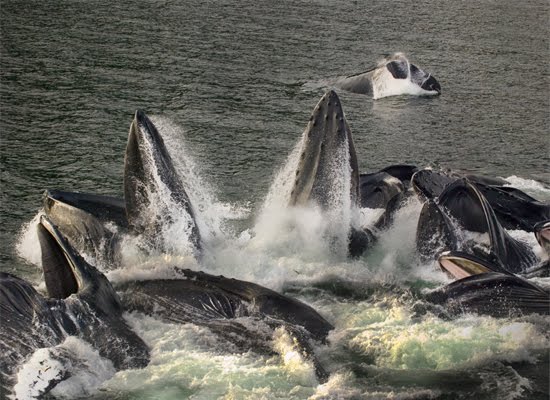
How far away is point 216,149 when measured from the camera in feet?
72.0

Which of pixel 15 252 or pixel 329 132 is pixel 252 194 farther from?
pixel 15 252

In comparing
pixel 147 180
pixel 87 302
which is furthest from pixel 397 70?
pixel 87 302

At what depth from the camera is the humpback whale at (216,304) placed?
11945 millimetres

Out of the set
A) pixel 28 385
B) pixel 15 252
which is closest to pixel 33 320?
pixel 28 385

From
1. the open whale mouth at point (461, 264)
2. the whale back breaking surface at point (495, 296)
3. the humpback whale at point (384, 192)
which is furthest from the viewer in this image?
the humpback whale at point (384, 192)

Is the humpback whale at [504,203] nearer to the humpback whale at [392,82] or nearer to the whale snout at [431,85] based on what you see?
the humpback whale at [392,82]

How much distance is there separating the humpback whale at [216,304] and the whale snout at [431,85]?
16937 millimetres

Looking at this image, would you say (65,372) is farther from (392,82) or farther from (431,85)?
(431,85)

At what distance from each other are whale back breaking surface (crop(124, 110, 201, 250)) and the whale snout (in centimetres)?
1534

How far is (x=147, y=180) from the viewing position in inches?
567

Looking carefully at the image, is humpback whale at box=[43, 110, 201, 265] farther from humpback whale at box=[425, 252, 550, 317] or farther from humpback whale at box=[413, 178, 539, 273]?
humpback whale at box=[425, 252, 550, 317]

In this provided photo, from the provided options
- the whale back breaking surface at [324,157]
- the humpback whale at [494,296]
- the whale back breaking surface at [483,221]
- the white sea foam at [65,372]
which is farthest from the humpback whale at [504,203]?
the white sea foam at [65,372]

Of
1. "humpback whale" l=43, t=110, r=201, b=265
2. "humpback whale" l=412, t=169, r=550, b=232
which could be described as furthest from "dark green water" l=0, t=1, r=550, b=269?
"humpback whale" l=412, t=169, r=550, b=232

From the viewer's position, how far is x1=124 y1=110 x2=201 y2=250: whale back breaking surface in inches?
567
